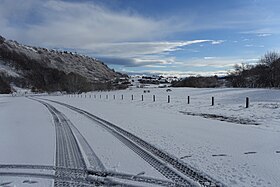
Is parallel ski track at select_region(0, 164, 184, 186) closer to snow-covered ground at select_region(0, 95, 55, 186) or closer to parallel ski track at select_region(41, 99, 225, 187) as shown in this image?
snow-covered ground at select_region(0, 95, 55, 186)

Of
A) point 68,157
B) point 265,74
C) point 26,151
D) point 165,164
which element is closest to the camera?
point 165,164

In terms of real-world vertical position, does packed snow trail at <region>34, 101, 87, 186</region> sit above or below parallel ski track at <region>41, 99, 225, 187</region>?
below

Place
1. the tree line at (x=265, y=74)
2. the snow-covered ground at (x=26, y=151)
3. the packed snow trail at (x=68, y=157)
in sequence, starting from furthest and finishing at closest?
the tree line at (x=265, y=74) → the packed snow trail at (x=68, y=157) → the snow-covered ground at (x=26, y=151)

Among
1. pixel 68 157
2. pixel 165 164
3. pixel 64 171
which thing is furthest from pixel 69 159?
pixel 165 164

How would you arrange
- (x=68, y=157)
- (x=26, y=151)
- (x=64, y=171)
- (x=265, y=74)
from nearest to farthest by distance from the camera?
(x=64, y=171) → (x=68, y=157) → (x=26, y=151) → (x=265, y=74)

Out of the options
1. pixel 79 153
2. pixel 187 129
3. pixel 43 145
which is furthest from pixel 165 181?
pixel 187 129

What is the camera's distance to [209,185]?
16.0 ft

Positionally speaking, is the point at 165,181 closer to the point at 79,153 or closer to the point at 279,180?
the point at 279,180

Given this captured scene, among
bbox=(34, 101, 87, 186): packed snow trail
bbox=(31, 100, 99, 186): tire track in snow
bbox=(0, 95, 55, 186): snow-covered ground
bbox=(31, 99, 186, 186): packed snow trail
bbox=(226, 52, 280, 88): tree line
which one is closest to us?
bbox=(31, 99, 186, 186): packed snow trail

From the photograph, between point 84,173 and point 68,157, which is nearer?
point 84,173

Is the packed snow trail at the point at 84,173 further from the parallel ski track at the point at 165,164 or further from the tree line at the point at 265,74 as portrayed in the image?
the tree line at the point at 265,74

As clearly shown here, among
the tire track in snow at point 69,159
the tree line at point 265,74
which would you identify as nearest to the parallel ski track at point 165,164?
the tire track in snow at point 69,159

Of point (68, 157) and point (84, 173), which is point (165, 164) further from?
point (68, 157)

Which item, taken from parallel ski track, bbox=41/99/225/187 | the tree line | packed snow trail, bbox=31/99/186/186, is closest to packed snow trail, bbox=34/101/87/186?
packed snow trail, bbox=31/99/186/186
